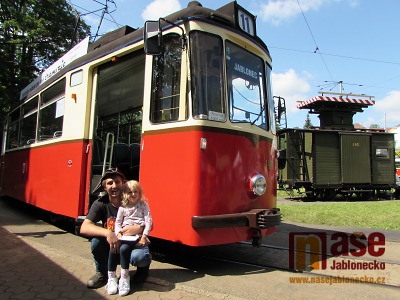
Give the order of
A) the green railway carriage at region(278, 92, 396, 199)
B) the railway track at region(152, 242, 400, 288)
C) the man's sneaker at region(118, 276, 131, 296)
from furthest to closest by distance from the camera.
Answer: the green railway carriage at region(278, 92, 396, 199) → the railway track at region(152, 242, 400, 288) → the man's sneaker at region(118, 276, 131, 296)

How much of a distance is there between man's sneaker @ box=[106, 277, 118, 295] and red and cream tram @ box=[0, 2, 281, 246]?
83 cm

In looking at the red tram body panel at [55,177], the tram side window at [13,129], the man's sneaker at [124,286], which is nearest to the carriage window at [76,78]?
the red tram body panel at [55,177]

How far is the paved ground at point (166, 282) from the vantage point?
371 cm

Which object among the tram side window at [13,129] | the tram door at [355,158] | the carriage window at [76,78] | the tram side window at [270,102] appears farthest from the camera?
the tram door at [355,158]

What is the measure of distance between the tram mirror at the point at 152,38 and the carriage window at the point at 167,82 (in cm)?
24

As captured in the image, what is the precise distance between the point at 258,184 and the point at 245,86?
4.33ft

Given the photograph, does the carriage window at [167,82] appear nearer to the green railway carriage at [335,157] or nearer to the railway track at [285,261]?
the railway track at [285,261]

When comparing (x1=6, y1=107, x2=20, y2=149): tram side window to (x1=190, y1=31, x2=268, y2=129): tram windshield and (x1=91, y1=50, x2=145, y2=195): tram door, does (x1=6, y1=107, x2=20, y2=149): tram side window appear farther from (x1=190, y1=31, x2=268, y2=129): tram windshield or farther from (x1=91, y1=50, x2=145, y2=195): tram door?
(x1=190, y1=31, x2=268, y2=129): tram windshield

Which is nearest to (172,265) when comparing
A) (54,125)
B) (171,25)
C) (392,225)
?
(171,25)

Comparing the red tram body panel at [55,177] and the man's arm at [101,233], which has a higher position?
the red tram body panel at [55,177]

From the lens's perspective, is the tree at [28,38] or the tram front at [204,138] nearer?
the tram front at [204,138]

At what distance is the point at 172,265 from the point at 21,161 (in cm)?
584

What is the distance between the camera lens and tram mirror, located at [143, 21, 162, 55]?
14.2 feet

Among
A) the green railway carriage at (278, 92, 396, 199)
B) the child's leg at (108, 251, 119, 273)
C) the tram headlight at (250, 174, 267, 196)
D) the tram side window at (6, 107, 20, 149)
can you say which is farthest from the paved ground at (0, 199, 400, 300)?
the green railway carriage at (278, 92, 396, 199)
